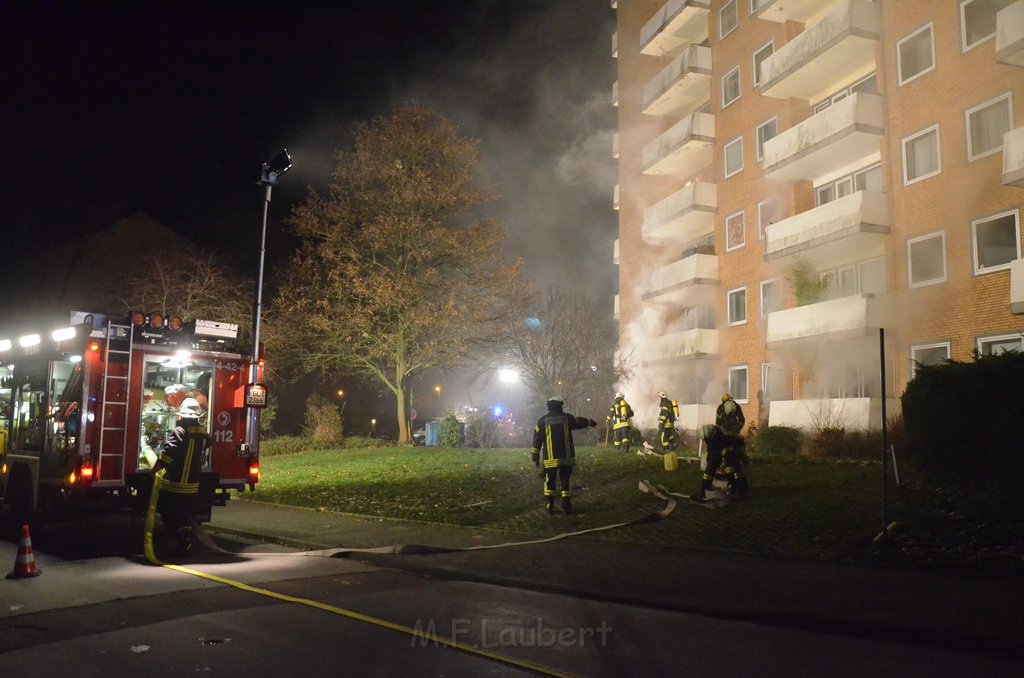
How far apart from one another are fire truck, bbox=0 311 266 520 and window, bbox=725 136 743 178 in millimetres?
19391

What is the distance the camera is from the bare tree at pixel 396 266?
82.9 feet

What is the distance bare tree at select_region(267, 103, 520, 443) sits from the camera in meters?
25.3

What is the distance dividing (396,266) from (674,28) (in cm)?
1342

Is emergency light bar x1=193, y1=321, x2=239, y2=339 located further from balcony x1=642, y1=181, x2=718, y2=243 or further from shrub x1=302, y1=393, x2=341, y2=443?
balcony x1=642, y1=181, x2=718, y2=243

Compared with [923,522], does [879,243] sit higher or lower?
higher

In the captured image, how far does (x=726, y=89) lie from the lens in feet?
87.5

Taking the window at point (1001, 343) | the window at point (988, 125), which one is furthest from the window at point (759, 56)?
the window at point (1001, 343)

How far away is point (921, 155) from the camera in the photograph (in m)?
18.7

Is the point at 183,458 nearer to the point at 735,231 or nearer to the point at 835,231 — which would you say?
the point at 835,231

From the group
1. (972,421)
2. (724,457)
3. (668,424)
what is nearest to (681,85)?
(668,424)

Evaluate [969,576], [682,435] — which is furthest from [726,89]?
[969,576]

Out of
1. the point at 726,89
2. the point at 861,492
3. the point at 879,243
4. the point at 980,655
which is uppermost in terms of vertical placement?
the point at 726,89

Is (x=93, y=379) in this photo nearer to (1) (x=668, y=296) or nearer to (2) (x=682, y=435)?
(2) (x=682, y=435)

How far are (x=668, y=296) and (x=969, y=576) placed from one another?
2108 cm
